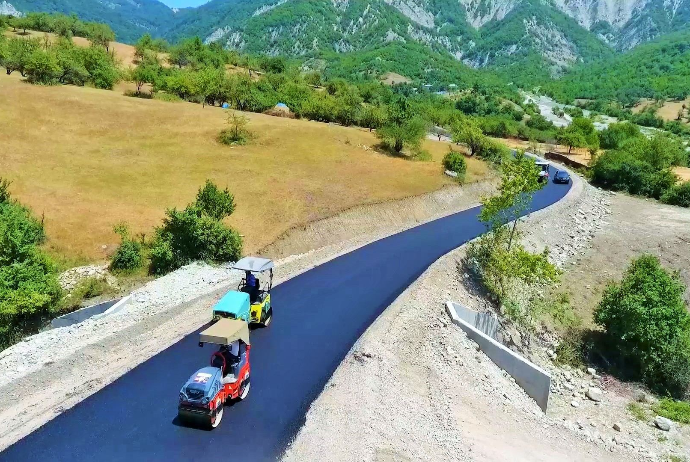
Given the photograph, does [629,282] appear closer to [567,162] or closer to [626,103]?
[567,162]

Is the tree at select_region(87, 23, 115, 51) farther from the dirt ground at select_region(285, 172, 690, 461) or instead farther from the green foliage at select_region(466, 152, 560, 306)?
the dirt ground at select_region(285, 172, 690, 461)

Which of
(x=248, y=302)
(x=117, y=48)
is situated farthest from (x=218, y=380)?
(x=117, y=48)

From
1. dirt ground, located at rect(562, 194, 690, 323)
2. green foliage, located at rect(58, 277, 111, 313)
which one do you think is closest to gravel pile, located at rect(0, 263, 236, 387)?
green foliage, located at rect(58, 277, 111, 313)

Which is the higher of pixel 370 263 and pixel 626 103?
pixel 626 103

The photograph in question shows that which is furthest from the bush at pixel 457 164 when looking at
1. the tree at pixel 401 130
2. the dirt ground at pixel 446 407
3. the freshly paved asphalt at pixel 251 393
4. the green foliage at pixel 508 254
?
the freshly paved asphalt at pixel 251 393

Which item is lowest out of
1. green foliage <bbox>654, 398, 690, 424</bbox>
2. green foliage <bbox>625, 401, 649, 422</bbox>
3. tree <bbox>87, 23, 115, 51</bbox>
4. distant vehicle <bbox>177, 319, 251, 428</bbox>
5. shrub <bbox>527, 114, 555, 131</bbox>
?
green foliage <bbox>625, 401, 649, 422</bbox>

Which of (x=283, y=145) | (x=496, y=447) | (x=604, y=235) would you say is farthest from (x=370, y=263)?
(x=283, y=145)

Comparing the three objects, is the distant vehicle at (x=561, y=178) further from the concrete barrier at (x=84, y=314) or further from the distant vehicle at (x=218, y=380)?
the distant vehicle at (x=218, y=380)
